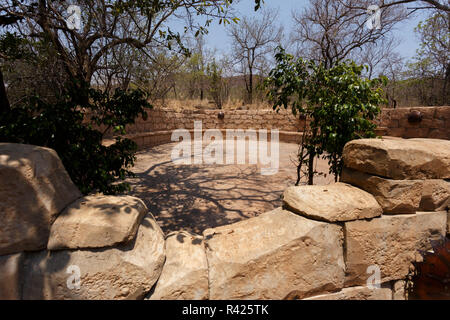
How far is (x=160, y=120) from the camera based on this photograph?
9.22 meters

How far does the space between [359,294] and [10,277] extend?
200 cm

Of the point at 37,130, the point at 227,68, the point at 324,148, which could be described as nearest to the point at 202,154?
the point at 324,148

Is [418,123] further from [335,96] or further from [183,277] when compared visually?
[183,277]

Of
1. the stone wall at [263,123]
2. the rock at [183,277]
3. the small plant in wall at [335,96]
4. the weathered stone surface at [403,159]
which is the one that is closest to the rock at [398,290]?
the weathered stone surface at [403,159]

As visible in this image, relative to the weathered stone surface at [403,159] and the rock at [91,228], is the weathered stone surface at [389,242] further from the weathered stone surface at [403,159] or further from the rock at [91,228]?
the rock at [91,228]

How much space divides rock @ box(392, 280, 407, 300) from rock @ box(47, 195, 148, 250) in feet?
6.02

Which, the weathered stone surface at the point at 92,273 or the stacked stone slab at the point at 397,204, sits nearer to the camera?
the weathered stone surface at the point at 92,273

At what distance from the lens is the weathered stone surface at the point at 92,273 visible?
3.43 ft

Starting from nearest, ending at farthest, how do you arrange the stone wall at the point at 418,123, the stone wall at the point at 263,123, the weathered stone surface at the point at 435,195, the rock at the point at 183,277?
the rock at the point at 183,277 < the weathered stone surface at the point at 435,195 < the stone wall at the point at 418,123 < the stone wall at the point at 263,123

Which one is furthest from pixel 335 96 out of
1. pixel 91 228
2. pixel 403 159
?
pixel 91 228

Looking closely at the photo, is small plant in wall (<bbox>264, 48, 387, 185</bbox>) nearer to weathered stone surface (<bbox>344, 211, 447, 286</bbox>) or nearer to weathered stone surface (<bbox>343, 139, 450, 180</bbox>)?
weathered stone surface (<bbox>343, 139, 450, 180</bbox>)

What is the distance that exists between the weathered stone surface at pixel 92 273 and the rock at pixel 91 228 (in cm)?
5

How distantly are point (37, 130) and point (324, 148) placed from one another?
258cm

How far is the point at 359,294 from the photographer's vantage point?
1.50 m
